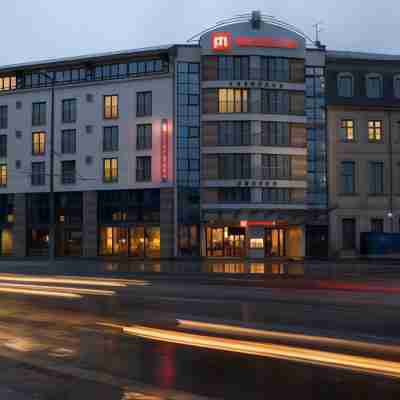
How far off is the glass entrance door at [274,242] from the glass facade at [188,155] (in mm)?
5919

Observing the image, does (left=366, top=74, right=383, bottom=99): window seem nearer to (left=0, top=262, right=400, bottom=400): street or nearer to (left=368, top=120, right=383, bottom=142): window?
(left=368, top=120, right=383, bottom=142): window

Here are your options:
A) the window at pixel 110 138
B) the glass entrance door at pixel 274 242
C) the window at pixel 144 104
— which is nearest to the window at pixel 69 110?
the window at pixel 110 138

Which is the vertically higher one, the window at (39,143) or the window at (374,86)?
the window at (374,86)

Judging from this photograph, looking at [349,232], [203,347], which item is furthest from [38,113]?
[203,347]

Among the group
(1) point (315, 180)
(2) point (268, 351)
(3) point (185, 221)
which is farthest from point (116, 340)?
(1) point (315, 180)

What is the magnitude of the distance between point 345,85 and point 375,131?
4.69 m

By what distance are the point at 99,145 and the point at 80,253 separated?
960 centimetres

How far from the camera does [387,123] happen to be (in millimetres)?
47344

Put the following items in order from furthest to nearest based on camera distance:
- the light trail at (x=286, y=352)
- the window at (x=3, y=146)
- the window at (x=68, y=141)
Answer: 1. the window at (x=3, y=146)
2. the window at (x=68, y=141)
3. the light trail at (x=286, y=352)

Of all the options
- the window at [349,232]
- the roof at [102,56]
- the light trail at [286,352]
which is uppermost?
the roof at [102,56]

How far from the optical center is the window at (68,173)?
162 feet

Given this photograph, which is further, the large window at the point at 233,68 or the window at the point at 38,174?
the window at the point at 38,174

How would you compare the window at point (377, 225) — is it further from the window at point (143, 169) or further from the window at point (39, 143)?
the window at point (39, 143)

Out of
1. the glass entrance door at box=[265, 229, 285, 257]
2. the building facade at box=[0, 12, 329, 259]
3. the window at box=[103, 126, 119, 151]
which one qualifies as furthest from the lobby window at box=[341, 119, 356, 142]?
the window at box=[103, 126, 119, 151]
